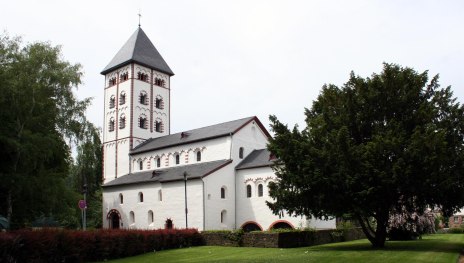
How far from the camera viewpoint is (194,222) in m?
43.1

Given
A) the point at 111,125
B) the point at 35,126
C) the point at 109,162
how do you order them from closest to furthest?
the point at 35,126 → the point at 109,162 → the point at 111,125

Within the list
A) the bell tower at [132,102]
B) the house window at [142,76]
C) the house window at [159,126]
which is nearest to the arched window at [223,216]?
the bell tower at [132,102]

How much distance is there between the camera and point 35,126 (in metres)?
34.3

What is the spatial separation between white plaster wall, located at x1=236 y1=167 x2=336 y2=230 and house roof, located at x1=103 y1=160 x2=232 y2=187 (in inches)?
103

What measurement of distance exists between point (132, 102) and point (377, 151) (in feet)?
136

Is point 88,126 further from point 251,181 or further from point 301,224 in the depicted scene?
point 301,224

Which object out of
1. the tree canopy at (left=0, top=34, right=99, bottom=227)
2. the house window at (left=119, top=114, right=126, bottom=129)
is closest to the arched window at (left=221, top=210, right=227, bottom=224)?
the tree canopy at (left=0, top=34, right=99, bottom=227)

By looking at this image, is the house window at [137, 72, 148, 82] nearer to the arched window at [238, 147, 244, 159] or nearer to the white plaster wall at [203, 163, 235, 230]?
the arched window at [238, 147, 244, 159]

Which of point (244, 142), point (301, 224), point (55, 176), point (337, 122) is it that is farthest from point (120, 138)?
point (337, 122)

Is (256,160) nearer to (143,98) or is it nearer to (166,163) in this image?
(166,163)

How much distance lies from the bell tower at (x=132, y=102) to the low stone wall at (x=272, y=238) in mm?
26634

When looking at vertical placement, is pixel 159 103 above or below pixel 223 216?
above

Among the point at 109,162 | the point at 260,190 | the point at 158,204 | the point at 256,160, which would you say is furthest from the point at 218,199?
the point at 109,162

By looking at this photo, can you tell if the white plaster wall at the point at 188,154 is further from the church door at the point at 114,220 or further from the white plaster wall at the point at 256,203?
the church door at the point at 114,220
